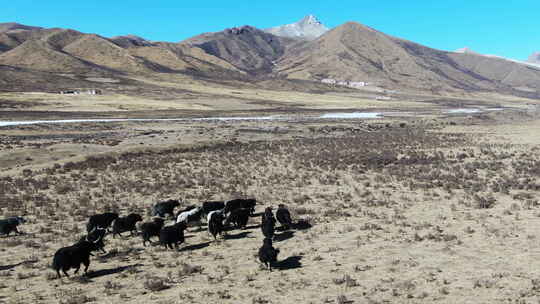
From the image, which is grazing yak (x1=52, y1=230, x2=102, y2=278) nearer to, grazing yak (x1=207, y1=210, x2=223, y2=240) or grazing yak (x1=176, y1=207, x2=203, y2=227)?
grazing yak (x1=207, y1=210, x2=223, y2=240)

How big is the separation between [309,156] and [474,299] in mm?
28225

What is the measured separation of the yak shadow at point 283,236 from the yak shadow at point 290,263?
6.70ft

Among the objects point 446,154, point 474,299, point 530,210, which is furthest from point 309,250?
point 446,154

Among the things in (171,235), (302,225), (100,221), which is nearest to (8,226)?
(100,221)

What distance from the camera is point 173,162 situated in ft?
115

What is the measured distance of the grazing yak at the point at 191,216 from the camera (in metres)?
17.2

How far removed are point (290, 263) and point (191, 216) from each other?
237 inches

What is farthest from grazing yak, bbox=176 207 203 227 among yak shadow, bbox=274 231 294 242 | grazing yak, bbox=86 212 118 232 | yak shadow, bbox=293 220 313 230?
yak shadow, bbox=293 220 313 230

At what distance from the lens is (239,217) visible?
17094 mm

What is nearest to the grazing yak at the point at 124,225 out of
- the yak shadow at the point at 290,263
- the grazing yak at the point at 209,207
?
the grazing yak at the point at 209,207

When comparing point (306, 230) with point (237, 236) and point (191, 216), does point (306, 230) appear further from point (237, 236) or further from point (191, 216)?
point (191, 216)

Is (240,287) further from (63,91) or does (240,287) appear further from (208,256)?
(63,91)

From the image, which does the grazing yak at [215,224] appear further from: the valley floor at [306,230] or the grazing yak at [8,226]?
the grazing yak at [8,226]

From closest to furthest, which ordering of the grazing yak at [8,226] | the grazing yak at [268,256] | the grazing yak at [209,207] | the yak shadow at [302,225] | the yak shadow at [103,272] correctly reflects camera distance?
the yak shadow at [103,272], the grazing yak at [268,256], the grazing yak at [8,226], the yak shadow at [302,225], the grazing yak at [209,207]
